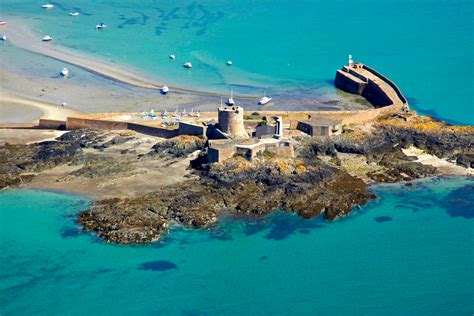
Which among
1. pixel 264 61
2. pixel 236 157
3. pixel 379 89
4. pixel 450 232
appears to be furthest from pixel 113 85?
pixel 450 232

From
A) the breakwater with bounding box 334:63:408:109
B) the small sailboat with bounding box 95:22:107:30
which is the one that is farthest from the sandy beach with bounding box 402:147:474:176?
the small sailboat with bounding box 95:22:107:30

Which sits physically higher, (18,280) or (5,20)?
(5,20)

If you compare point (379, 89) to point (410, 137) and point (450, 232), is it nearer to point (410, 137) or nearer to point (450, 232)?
point (410, 137)

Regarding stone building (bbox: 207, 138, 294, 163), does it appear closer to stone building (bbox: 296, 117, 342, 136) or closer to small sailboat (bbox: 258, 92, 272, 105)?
stone building (bbox: 296, 117, 342, 136)

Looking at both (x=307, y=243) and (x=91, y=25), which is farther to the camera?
(x=91, y=25)

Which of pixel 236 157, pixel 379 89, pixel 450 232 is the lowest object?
pixel 450 232

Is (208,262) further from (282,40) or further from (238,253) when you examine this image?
(282,40)

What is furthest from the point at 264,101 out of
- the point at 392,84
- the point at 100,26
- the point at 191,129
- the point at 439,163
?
the point at 100,26
